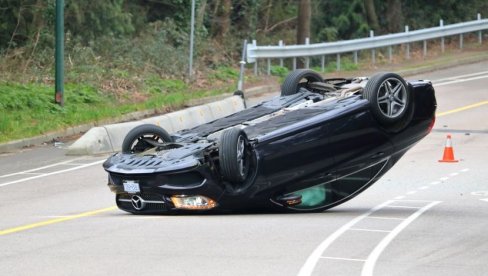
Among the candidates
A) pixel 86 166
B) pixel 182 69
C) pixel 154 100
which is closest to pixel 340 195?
pixel 86 166

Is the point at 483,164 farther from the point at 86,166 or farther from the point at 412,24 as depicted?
the point at 412,24

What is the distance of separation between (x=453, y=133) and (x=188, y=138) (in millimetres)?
10474

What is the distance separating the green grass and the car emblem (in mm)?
9508

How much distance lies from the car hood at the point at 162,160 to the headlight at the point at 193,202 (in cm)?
43

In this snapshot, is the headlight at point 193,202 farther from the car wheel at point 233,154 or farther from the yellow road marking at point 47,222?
the yellow road marking at point 47,222

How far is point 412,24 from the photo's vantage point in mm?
42719

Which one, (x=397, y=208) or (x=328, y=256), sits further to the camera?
(x=397, y=208)

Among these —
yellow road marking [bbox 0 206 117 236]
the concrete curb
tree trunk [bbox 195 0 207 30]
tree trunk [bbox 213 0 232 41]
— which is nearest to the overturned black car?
yellow road marking [bbox 0 206 117 236]

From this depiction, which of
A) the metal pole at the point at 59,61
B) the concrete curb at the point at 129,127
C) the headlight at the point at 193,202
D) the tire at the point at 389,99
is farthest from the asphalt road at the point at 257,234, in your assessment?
the metal pole at the point at 59,61

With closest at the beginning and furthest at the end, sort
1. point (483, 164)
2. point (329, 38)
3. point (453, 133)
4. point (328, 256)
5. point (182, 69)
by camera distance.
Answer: point (328, 256), point (483, 164), point (453, 133), point (182, 69), point (329, 38)

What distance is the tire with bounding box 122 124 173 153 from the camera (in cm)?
1345

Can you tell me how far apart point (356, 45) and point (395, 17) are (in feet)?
29.0

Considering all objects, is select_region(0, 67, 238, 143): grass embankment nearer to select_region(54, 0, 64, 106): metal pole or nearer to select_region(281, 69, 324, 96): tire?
select_region(54, 0, 64, 106): metal pole

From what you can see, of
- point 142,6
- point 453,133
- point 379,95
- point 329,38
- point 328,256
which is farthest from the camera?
point 329,38
